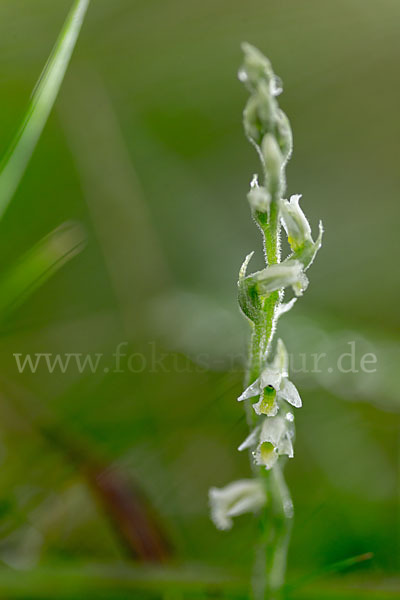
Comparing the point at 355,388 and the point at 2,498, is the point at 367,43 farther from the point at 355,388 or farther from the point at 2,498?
the point at 2,498

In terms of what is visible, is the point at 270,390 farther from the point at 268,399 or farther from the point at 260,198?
the point at 260,198

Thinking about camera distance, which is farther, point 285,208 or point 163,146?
point 163,146

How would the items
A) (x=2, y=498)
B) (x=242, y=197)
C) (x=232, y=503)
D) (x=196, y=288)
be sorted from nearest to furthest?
(x=232, y=503) → (x=2, y=498) → (x=196, y=288) → (x=242, y=197)

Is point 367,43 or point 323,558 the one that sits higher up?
point 367,43

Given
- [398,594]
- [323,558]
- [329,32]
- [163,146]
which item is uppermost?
[329,32]

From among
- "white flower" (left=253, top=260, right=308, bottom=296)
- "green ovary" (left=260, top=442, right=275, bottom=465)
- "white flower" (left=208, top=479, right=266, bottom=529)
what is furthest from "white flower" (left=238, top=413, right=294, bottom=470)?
"white flower" (left=253, top=260, right=308, bottom=296)

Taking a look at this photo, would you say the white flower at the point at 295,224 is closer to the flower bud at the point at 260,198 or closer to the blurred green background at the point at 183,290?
the flower bud at the point at 260,198

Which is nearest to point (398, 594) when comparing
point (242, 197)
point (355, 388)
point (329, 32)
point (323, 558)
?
point (323, 558)
